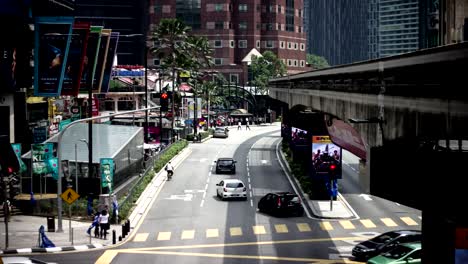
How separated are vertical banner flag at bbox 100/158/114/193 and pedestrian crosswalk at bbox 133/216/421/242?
718cm

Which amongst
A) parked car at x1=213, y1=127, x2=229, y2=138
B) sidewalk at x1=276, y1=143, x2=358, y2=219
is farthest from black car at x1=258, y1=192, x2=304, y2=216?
parked car at x1=213, y1=127, x2=229, y2=138

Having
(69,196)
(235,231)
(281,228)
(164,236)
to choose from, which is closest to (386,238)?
(281,228)

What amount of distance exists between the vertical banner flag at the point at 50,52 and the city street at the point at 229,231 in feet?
40.5

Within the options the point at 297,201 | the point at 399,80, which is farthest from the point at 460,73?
the point at 297,201

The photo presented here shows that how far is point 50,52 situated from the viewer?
65.9 meters

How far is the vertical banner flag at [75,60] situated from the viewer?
6938 centimetres

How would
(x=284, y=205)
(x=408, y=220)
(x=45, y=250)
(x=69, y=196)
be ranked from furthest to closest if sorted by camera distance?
(x=284, y=205) → (x=408, y=220) → (x=69, y=196) → (x=45, y=250)

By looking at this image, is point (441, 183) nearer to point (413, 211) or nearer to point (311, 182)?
point (413, 211)

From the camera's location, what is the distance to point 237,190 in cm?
5934

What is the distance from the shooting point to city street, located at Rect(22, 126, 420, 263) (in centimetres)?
3902

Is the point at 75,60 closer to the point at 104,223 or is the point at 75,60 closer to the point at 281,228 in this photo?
the point at 104,223

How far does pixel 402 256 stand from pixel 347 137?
35.1 ft

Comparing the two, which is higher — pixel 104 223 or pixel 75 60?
pixel 75 60

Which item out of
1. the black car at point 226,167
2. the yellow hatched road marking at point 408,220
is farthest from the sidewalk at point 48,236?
the black car at point 226,167
